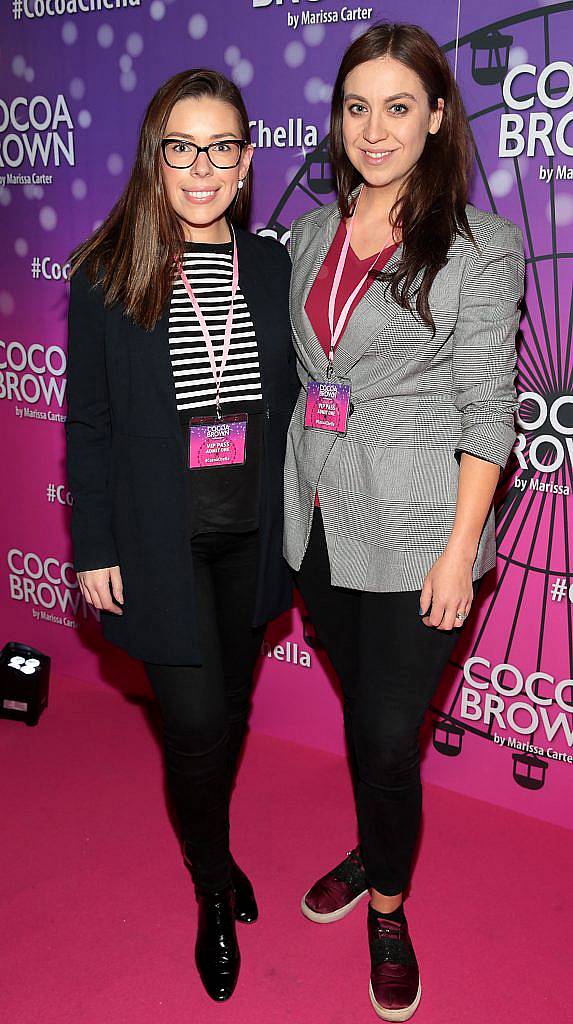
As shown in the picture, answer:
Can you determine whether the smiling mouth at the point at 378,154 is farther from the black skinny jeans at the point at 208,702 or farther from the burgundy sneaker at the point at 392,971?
the burgundy sneaker at the point at 392,971

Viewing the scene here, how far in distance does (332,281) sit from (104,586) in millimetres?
748

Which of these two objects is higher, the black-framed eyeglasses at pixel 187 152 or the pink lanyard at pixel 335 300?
the black-framed eyeglasses at pixel 187 152

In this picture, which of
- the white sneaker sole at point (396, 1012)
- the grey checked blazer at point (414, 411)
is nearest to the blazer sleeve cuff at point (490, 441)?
the grey checked blazer at point (414, 411)

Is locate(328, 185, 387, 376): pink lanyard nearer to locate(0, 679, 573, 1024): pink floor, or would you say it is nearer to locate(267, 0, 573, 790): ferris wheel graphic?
locate(267, 0, 573, 790): ferris wheel graphic

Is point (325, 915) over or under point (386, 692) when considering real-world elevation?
under

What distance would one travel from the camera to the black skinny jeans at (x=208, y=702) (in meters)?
1.88

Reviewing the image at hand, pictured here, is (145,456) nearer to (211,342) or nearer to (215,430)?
(215,430)

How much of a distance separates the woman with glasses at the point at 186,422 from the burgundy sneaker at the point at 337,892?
0.30 meters

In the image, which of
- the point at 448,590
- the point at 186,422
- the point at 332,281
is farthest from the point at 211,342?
the point at 448,590

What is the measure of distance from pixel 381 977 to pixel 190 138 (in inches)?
67.3

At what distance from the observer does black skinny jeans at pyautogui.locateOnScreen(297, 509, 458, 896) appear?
1.80m

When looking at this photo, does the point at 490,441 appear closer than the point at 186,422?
Yes

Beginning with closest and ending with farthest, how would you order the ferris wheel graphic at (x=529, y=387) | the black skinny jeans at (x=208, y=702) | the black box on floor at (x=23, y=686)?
the black skinny jeans at (x=208, y=702) → the ferris wheel graphic at (x=529, y=387) → the black box on floor at (x=23, y=686)

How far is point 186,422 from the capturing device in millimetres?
1809
